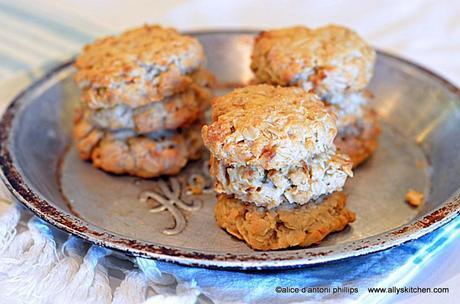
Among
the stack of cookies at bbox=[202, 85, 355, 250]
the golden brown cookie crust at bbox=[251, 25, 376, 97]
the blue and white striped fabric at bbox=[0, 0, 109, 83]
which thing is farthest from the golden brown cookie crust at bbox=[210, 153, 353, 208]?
the blue and white striped fabric at bbox=[0, 0, 109, 83]

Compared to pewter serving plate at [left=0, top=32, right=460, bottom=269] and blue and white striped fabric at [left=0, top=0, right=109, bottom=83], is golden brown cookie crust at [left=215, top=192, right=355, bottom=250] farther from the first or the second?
blue and white striped fabric at [left=0, top=0, right=109, bottom=83]

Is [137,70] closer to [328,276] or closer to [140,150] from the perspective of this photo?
[140,150]

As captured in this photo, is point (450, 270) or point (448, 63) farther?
point (448, 63)

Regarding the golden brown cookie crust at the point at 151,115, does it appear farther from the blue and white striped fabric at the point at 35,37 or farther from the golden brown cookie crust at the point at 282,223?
the blue and white striped fabric at the point at 35,37

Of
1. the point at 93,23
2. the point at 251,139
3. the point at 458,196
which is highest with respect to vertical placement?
the point at 251,139

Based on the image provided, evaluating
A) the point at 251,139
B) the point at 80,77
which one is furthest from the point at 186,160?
the point at 251,139

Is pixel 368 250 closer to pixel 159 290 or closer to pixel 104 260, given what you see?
pixel 159 290

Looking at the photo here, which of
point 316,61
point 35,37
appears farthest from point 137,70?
point 35,37
